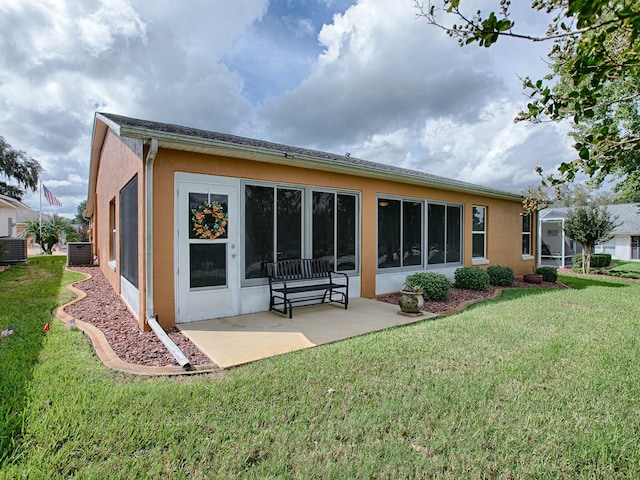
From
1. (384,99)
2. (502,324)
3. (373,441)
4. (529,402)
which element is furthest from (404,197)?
(373,441)

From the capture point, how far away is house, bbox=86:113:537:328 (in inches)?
201

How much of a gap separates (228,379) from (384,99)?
11.5 meters

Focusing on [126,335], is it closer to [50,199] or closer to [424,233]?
[424,233]

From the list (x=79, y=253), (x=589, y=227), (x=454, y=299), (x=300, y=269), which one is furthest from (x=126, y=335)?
(x=589, y=227)

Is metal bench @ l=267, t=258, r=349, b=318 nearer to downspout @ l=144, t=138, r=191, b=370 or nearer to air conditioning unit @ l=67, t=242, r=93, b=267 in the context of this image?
downspout @ l=144, t=138, r=191, b=370

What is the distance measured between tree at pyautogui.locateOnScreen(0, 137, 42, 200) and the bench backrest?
31.6 metres

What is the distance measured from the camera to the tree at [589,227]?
15.1 meters

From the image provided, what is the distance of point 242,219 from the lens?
5926 millimetres

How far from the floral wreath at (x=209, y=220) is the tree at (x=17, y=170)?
102ft

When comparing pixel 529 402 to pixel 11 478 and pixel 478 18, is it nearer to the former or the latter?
pixel 478 18

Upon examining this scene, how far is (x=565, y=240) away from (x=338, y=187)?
18.0 m

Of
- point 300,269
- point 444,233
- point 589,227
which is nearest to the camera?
point 300,269

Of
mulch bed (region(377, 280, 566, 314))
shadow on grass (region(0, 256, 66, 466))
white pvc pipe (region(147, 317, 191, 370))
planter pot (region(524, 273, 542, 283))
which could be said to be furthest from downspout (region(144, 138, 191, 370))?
planter pot (region(524, 273, 542, 283))

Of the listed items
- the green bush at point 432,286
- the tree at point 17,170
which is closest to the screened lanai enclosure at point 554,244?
the green bush at point 432,286
